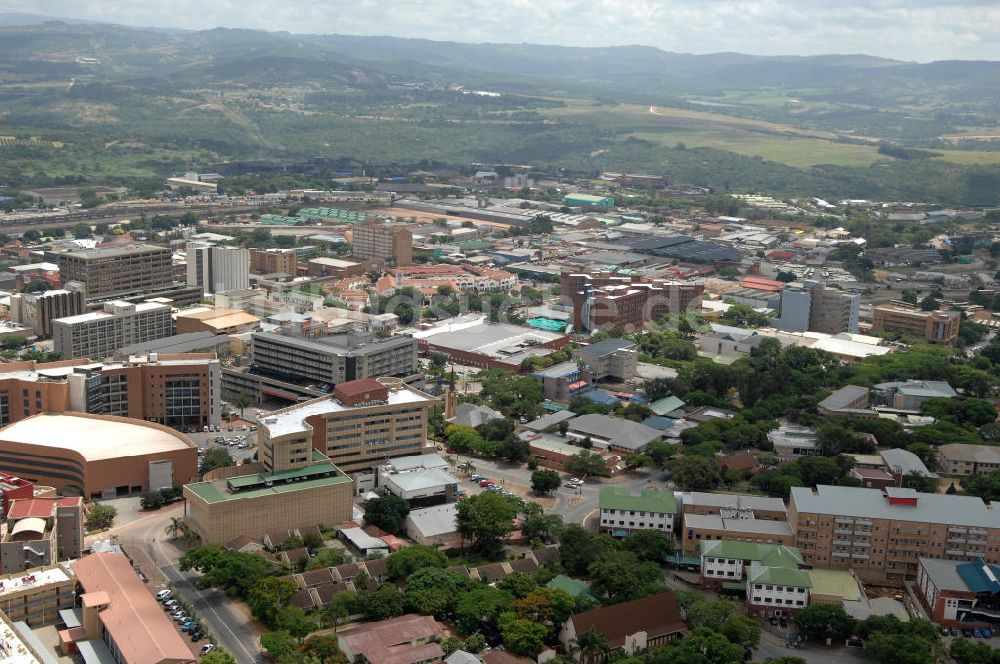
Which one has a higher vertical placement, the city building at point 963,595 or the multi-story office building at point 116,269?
the multi-story office building at point 116,269

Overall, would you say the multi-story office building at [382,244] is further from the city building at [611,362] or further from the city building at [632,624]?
the city building at [632,624]

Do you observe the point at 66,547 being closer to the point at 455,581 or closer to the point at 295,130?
the point at 455,581

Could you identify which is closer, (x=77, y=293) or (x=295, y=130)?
(x=77, y=293)

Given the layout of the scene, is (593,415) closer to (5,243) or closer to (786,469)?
(786,469)

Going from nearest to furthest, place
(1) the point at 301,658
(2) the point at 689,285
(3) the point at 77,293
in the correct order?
(1) the point at 301,658, (3) the point at 77,293, (2) the point at 689,285

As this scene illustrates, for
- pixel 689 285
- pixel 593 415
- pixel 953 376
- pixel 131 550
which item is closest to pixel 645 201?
pixel 689 285

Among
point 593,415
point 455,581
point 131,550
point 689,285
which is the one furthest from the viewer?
point 689,285

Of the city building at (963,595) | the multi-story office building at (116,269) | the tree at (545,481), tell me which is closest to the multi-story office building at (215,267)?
the multi-story office building at (116,269)
